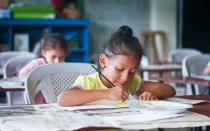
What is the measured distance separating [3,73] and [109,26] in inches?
140

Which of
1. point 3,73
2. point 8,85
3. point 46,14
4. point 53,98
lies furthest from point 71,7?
point 53,98

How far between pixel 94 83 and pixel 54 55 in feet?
5.39

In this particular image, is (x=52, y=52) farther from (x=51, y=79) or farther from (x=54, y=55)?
(x=51, y=79)

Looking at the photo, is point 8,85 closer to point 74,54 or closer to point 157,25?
point 74,54

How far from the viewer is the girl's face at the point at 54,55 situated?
11.1ft

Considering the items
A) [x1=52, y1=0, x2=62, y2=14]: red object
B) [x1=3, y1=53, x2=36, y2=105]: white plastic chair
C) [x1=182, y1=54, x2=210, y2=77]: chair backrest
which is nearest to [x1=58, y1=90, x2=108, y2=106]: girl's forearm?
[x1=3, y1=53, x2=36, y2=105]: white plastic chair

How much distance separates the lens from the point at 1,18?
591 centimetres

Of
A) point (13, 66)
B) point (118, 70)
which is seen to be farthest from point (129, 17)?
point (118, 70)

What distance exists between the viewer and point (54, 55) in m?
3.43

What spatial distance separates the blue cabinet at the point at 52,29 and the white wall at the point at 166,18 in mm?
1265

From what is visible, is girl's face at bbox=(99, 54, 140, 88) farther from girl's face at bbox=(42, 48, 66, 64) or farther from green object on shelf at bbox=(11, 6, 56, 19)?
green object on shelf at bbox=(11, 6, 56, 19)

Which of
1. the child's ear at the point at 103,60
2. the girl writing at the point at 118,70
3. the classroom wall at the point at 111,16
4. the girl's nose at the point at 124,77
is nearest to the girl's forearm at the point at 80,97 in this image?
the girl writing at the point at 118,70

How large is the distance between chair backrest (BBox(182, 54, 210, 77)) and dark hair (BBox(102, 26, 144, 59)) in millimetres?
1822

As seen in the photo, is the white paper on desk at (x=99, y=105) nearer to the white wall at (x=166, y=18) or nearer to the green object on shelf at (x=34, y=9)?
the green object on shelf at (x=34, y=9)
